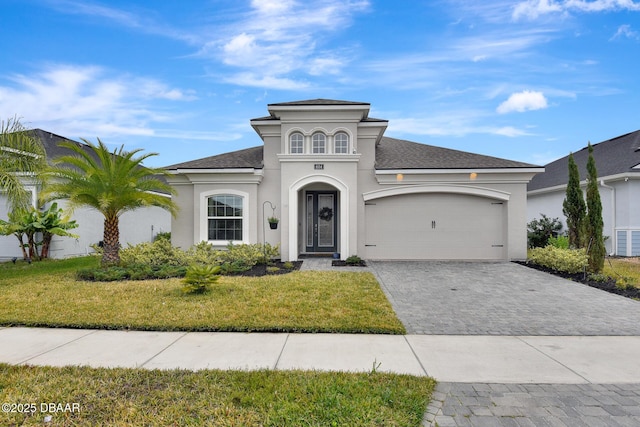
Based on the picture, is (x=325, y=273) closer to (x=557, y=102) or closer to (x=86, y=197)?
(x=86, y=197)

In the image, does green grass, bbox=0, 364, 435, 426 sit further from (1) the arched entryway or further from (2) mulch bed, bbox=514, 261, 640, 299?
(1) the arched entryway

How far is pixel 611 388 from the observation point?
3.41 metres

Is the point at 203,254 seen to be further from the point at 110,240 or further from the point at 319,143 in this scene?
the point at 319,143

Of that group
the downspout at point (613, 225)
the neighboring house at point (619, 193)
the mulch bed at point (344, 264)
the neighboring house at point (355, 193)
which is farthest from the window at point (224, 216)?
the downspout at point (613, 225)

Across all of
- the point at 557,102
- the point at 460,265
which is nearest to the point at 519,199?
the point at 460,265

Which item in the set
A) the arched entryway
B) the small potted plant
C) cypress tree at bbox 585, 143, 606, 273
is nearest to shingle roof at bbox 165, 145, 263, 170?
the small potted plant

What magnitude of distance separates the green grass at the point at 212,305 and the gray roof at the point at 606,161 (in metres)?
13.5

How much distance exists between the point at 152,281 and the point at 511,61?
14.1m

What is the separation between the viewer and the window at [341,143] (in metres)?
12.4

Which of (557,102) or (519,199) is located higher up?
(557,102)

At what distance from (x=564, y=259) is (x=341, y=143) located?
27.2ft

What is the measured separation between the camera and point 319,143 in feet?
40.9

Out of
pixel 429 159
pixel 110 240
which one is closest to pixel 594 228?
pixel 429 159

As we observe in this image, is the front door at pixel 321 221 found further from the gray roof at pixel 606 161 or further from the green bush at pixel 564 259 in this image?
the gray roof at pixel 606 161
